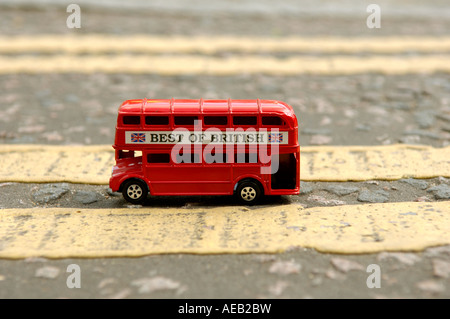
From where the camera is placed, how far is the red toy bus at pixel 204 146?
4.59m

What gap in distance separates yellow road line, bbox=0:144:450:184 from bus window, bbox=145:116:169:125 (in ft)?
3.34

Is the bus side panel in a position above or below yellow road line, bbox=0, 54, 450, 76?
below

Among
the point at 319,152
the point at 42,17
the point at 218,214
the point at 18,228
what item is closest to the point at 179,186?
the point at 218,214

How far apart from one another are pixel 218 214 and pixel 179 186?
1.44ft

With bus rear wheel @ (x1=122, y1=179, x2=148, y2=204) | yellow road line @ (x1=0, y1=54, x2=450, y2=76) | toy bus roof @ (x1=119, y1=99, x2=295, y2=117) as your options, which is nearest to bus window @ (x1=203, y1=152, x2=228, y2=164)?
toy bus roof @ (x1=119, y1=99, x2=295, y2=117)

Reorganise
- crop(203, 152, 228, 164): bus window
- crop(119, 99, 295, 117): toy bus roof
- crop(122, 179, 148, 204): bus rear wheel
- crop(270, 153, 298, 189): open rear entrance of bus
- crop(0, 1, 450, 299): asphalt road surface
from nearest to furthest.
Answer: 1. crop(0, 1, 450, 299): asphalt road surface
2. crop(119, 99, 295, 117): toy bus roof
3. crop(203, 152, 228, 164): bus window
4. crop(122, 179, 148, 204): bus rear wheel
5. crop(270, 153, 298, 189): open rear entrance of bus

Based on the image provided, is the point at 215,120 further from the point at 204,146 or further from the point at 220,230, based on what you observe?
the point at 220,230

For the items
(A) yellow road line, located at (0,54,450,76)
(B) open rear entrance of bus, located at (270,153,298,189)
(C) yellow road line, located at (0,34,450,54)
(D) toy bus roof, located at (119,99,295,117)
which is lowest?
(B) open rear entrance of bus, located at (270,153,298,189)

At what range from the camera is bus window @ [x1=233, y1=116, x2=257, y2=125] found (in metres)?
4.66

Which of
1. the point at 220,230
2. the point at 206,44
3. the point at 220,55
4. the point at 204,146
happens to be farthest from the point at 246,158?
the point at 206,44

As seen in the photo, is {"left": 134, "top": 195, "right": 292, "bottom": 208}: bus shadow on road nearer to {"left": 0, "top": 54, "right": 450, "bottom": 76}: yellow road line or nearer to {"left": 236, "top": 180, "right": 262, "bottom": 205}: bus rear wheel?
{"left": 236, "top": 180, "right": 262, "bottom": 205}: bus rear wheel

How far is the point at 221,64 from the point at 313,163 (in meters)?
3.85

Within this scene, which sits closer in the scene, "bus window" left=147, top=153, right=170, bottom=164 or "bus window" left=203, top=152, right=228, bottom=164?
"bus window" left=203, top=152, right=228, bottom=164

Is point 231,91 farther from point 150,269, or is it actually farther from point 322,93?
point 150,269
